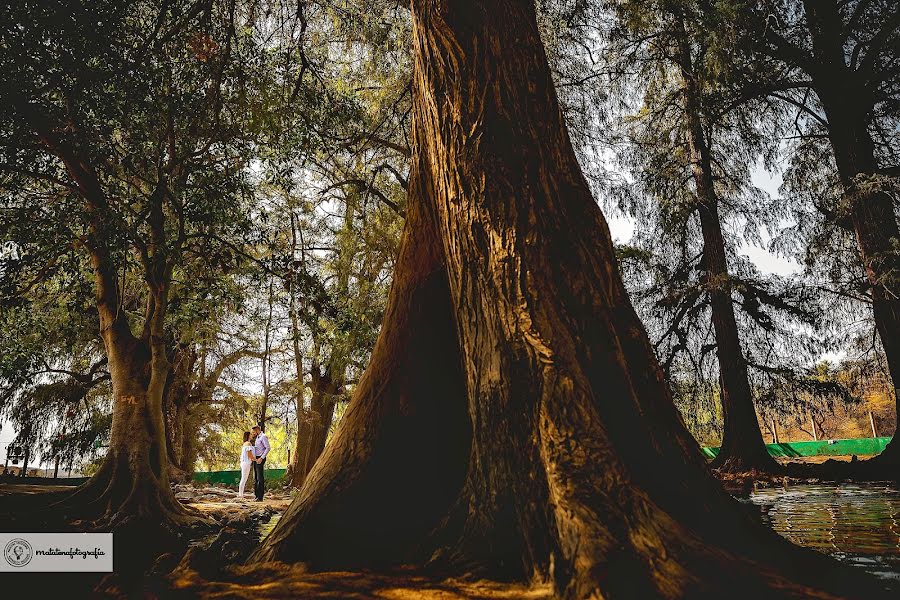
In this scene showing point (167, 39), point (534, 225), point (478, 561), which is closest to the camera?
point (478, 561)

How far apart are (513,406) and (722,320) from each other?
372 inches

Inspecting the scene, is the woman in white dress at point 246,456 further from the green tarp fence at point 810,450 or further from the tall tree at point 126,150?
the green tarp fence at point 810,450

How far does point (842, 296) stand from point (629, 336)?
9.55 meters

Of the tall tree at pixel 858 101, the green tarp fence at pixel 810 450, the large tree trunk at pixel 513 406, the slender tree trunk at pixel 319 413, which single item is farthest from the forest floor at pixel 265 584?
the green tarp fence at pixel 810 450

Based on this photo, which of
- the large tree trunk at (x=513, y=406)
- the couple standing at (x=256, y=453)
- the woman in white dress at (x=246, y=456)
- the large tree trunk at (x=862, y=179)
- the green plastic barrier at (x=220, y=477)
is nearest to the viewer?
the large tree trunk at (x=513, y=406)

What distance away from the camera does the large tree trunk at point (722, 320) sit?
995cm

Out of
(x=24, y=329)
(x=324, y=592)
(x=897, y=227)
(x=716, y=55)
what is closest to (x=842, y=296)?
(x=897, y=227)

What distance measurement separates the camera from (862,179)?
28.1 ft

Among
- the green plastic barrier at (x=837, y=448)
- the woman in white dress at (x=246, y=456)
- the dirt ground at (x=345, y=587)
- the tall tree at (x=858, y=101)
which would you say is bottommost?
the green plastic barrier at (x=837, y=448)

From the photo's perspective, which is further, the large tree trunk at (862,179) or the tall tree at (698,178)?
the tall tree at (698,178)

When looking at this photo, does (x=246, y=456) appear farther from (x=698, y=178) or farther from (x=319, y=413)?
(x=698, y=178)

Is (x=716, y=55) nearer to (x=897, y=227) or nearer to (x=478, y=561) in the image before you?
(x=897, y=227)

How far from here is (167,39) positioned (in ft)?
18.5

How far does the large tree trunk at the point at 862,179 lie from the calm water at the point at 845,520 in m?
2.59
